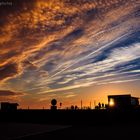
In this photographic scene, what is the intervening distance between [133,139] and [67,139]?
4.00 meters

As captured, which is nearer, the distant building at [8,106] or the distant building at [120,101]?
the distant building at [120,101]

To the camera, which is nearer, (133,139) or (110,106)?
(133,139)

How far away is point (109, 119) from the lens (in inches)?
1380

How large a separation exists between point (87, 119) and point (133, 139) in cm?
2129

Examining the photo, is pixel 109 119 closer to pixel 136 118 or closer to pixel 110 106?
pixel 136 118

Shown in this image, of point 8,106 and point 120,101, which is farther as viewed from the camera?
point 8,106

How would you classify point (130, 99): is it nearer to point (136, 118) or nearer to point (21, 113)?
point (136, 118)

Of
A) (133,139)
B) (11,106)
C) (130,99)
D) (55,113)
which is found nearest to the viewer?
(133,139)

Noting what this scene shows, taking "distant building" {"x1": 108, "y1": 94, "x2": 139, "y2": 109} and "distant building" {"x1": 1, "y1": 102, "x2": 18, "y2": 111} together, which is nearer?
"distant building" {"x1": 108, "y1": 94, "x2": 139, "y2": 109}

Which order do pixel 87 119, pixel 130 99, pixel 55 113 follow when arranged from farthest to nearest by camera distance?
pixel 130 99
pixel 55 113
pixel 87 119

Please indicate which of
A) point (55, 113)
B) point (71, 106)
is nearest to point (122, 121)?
point (55, 113)

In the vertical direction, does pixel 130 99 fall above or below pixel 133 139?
above

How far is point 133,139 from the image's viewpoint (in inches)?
623

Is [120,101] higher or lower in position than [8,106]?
higher
